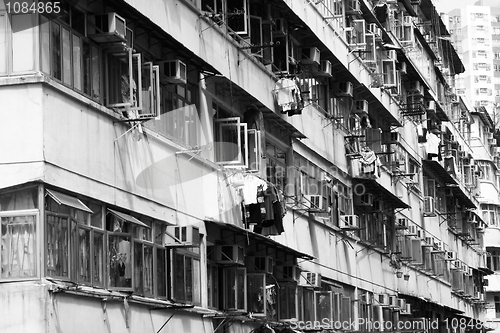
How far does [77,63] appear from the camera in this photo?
14648mm

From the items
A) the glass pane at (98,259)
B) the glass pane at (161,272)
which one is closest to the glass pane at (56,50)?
the glass pane at (98,259)

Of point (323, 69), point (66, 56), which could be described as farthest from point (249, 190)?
point (323, 69)

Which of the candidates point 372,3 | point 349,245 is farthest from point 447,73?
point 349,245

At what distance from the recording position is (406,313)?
3594 centimetres

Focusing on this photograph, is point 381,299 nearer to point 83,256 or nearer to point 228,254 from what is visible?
point 228,254

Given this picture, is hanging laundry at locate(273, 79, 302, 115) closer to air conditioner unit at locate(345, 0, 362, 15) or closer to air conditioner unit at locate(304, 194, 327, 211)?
air conditioner unit at locate(304, 194, 327, 211)

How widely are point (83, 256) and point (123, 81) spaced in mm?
2966

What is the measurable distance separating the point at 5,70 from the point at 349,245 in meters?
18.1

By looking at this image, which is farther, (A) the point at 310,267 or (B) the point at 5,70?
(A) the point at 310,267

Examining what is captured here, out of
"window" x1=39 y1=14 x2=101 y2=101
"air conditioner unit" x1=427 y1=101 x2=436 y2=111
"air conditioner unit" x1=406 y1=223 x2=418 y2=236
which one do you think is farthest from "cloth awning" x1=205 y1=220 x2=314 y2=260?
"air conditioner unit" x1=427 y1=101 x2=436 y2=111

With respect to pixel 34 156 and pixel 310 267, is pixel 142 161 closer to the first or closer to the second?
pixel 34 156

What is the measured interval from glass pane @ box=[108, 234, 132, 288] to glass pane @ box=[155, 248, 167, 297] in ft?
4.01

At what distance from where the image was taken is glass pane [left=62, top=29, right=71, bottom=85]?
46.7ft

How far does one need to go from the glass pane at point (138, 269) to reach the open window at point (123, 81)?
6.83 feet
